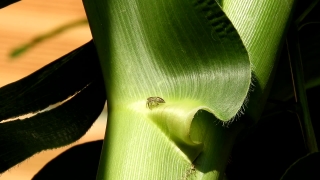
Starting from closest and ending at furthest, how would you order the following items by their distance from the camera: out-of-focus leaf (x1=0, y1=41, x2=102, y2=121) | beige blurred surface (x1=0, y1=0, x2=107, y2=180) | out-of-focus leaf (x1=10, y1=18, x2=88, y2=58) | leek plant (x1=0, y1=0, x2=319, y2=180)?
leek plant (x1=0, y1=0, x2=319, y2=180)
out-of-focus leaf (x1=0, y1=41, x2=102, y2=121)
out-of-focus leaf (x1=10, y1=18, x2=88, y2=58)
beige blurred surface (x1=0, y1=0, x2=107, y2=180)

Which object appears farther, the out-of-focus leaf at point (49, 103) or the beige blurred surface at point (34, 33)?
the beige blurred surface at point (34, 33)

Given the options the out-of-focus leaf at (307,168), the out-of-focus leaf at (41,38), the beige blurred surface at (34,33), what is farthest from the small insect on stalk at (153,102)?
the beige blurred surface at (34,33)

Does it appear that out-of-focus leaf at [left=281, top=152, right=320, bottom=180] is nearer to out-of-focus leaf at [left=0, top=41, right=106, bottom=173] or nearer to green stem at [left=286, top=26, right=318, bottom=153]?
green stem at [left=286, top=26, right=318, bottom=153]

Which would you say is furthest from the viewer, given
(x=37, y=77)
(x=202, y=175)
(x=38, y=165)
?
(x=38, y=165)

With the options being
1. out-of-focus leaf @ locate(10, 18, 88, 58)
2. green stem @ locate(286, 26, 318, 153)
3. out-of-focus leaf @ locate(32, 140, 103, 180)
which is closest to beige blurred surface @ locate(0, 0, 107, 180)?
out-of-focus leaf @ locate(10, 18, 88, 58)

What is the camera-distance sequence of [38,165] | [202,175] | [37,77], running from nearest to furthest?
[202,175]
[37,77]
[38,165]

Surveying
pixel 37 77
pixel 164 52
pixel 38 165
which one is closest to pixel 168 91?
pixel 164 52

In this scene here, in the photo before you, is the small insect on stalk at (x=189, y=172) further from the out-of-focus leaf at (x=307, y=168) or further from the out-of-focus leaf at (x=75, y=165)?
the out-of-focus leaf at (x=75, y=165)

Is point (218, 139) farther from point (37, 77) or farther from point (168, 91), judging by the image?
point (37, 77)

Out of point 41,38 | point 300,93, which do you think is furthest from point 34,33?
point 300,93
